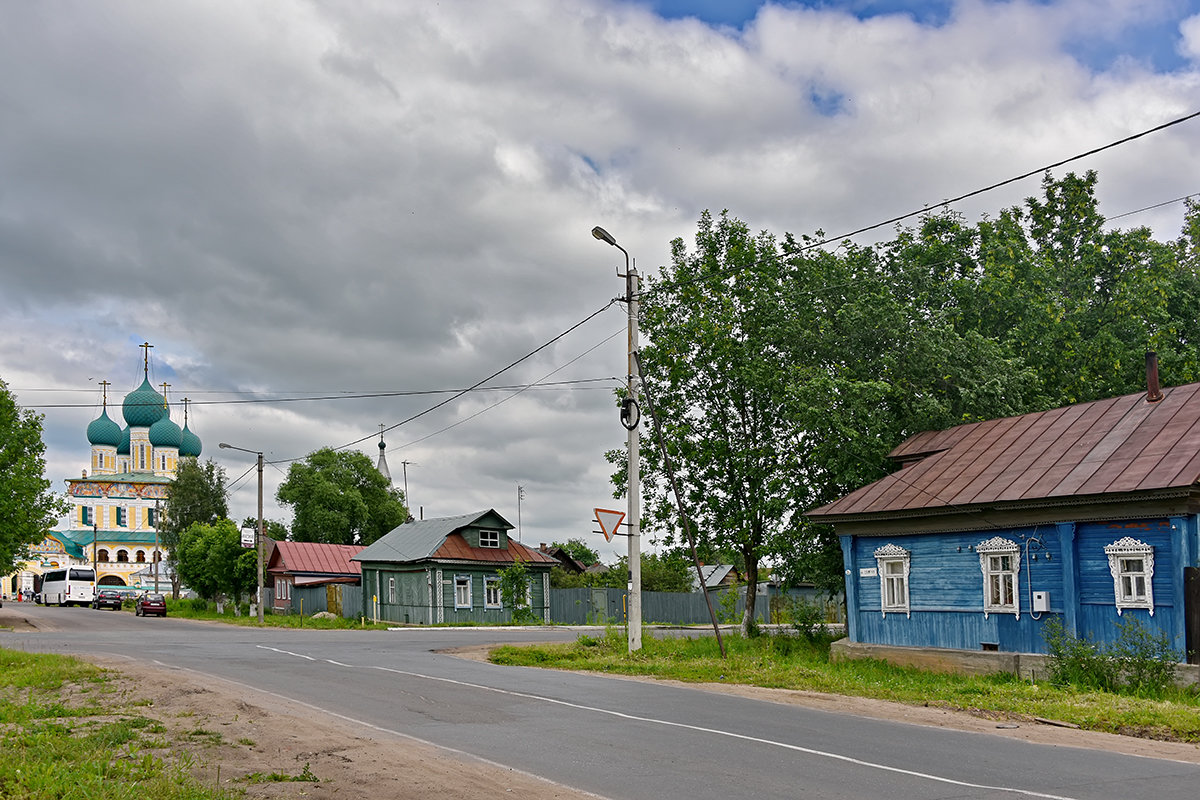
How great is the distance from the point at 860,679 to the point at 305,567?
1866 inches

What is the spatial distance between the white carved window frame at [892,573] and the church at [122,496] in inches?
4320

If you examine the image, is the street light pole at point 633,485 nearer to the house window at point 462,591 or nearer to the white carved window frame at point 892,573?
the white carved window frame at point 892,573

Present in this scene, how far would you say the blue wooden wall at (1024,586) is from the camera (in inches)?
679

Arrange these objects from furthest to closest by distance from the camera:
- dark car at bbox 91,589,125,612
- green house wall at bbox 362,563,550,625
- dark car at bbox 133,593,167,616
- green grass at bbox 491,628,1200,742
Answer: dark car at bbox 91,589,125,612 < dark car at bbox 133,593,167,616 < green house wall at bbox 362,563,550,625 < green grass at bbox 491,628,1200,742

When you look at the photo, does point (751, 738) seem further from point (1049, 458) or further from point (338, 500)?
point (338, 500)

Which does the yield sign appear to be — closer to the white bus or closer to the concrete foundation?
the concrete foundation

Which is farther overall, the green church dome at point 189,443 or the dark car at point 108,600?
the green church dome at point 189,443

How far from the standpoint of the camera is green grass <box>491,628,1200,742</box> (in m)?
14.1

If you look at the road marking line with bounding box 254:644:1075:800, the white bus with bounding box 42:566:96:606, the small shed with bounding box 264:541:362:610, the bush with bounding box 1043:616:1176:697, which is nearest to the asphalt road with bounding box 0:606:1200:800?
the road marking line with bounding box 254:644:1075:800

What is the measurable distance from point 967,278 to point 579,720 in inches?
885

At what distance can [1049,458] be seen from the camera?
67.0 ft

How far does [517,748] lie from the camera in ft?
37.6

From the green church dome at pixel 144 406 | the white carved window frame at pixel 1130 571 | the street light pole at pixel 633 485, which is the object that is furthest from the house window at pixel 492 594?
the green church dome at pixel 144 406

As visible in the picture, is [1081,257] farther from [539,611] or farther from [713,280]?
[539,611]
